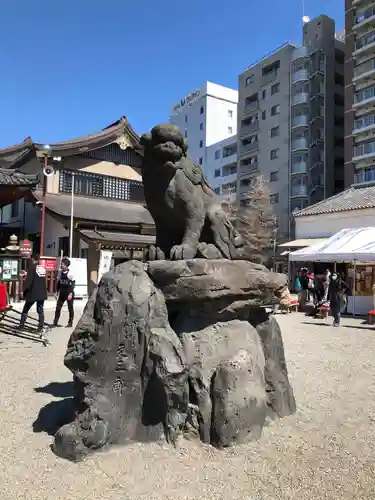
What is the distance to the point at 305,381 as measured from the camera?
5.77 m

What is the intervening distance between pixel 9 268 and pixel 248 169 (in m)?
31.8

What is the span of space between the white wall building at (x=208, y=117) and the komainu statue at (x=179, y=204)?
45282 millimetres

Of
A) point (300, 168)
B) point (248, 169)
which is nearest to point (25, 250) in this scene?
point (300, 168)

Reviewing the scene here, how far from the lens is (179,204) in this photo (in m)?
4.16

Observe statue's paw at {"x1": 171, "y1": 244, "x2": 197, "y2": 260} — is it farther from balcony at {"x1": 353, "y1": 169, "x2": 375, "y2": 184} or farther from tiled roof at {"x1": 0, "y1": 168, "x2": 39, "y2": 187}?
balcony at {"x1": 353, "y1": 169, "x2": 375, "y2": 184}

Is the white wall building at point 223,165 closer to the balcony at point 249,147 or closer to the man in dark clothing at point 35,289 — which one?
the balcony at point 249,147

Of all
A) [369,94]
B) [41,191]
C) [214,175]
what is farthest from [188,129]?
[41,191]

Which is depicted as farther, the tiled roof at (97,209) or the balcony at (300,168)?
the balcony at (300,168)

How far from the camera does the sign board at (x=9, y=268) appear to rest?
518 inches

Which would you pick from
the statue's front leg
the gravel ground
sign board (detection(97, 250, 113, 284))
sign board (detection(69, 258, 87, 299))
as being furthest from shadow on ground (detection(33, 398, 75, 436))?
sign board (detection(97, 250, 113, 284))

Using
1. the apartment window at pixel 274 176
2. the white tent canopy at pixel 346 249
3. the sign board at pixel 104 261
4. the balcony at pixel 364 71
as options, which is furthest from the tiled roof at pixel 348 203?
the apartment window at pixel 274 176

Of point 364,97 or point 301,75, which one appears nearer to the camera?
point 364,97

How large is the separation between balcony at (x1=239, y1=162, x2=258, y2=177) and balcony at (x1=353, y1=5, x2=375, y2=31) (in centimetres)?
1361

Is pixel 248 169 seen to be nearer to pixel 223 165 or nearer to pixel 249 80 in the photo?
pixel 223 165
